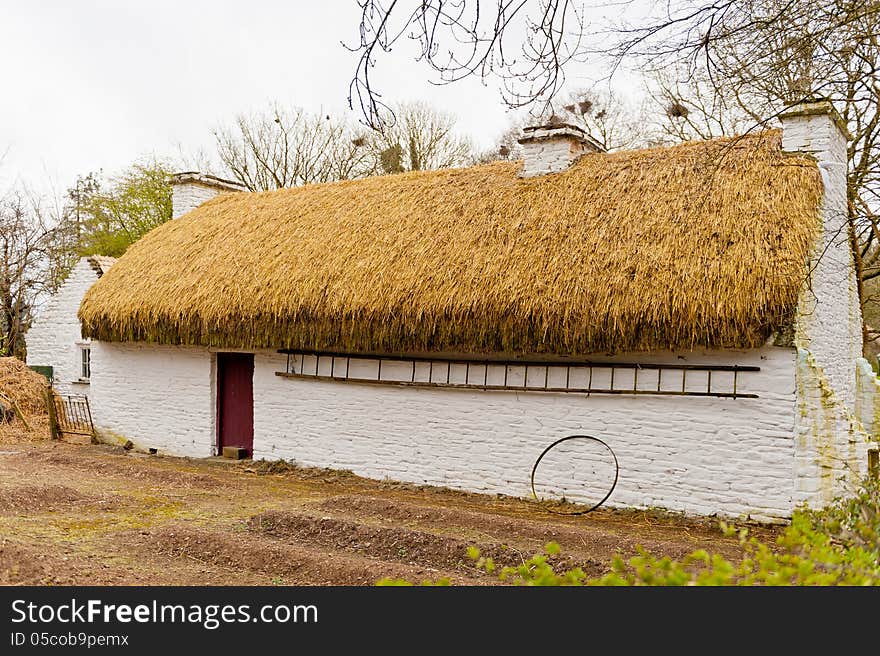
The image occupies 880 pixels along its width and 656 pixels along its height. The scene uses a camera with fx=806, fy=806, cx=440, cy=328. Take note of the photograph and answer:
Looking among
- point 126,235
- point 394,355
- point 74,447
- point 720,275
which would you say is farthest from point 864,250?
point 126,235

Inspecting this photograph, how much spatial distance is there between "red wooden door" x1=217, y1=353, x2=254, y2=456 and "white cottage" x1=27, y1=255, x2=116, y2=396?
24.9ft

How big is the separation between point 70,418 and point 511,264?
39.6 ft

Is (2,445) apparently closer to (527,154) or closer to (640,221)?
(527,154)

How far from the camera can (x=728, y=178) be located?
1080cm

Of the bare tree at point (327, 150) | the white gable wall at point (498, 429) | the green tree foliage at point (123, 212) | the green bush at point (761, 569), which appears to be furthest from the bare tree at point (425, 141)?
the green bush at point (761, 569)

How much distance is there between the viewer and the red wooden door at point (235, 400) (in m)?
14.1

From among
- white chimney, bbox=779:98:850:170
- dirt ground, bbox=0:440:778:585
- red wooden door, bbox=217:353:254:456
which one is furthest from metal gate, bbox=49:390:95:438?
white chimney, bbox=779:98:850:170

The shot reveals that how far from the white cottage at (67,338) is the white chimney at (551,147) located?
12231mm

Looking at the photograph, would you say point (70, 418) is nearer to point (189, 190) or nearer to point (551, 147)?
point (189, 190)

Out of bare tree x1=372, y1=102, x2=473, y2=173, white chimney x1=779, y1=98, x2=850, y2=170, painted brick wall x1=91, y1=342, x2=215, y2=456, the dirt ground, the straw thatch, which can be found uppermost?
bare tree x1=372, y1=102, x2=473, y2=173

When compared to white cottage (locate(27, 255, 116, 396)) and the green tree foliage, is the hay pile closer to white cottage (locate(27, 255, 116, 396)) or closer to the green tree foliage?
white cottage (locate(27, 255, 116, 396))

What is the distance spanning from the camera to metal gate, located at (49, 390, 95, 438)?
54.5 ft

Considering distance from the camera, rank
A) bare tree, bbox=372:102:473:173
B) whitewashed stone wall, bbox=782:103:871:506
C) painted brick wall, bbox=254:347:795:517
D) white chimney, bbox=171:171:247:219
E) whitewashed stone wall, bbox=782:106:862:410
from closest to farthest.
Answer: whitewashed stone wall, bbox=782:103:871:506 < painted brick wall, bbox=254:347:795:517 < whitewashed stone wall, bbox=782:106:862:410 < white chimney, bbox=171:171:247:219 < bare tree, bbox=372:102:473:173

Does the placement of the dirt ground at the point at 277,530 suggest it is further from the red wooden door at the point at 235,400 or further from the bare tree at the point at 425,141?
the bare tree at the point at 425,141
